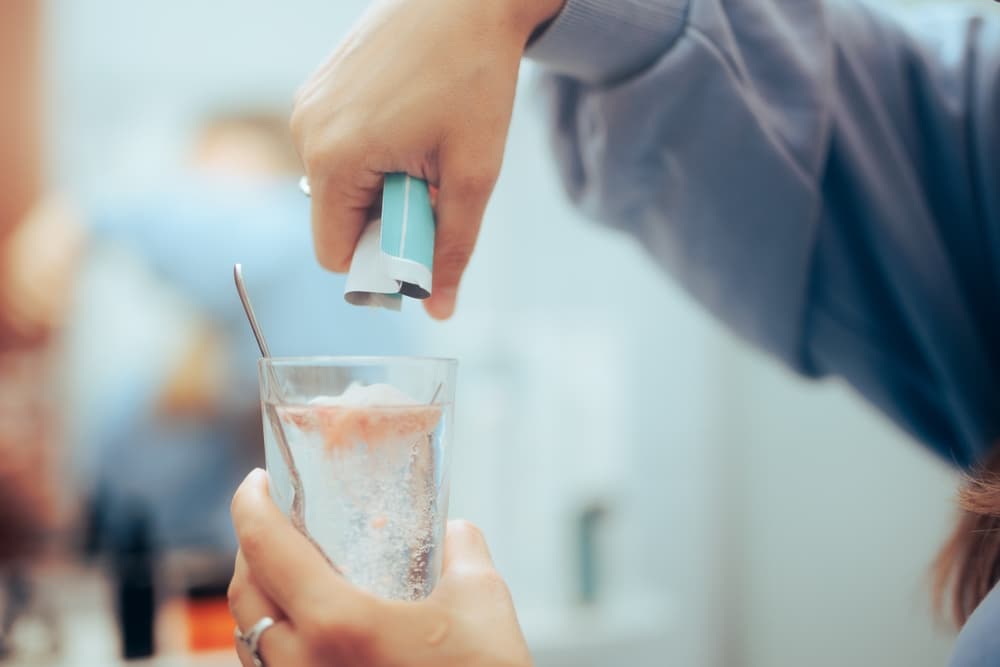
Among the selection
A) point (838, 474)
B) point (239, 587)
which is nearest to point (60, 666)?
point (239, 587)

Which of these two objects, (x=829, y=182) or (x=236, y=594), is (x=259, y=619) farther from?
(x=829, y=182)

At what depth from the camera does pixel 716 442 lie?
77.0 inches

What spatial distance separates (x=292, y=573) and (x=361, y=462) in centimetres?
6

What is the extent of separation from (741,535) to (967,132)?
4.76 feet

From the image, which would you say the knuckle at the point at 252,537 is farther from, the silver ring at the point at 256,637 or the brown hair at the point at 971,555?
the brown hair at the point at 971,555

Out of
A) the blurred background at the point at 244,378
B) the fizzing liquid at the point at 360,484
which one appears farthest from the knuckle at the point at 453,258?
the blurred background at the point at 244,378

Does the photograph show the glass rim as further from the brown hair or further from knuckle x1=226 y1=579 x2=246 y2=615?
the brown hair

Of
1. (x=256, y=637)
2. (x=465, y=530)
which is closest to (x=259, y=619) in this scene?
(x=256, y=637)

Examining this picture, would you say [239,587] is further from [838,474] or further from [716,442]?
[716,442]

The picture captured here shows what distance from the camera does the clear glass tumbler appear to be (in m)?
0.42

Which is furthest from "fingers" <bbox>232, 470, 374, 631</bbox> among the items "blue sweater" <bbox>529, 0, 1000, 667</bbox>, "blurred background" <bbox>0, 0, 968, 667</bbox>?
"blurred background" <bbox>0, 0, 968, 667</bbox>

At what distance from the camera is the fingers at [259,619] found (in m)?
0.40

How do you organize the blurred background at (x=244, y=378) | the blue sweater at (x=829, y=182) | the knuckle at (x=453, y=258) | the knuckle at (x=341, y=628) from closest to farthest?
the knuckle at (x=341, y=628) → the knuckle at (x=453, y=258) → the blue sweater at (x=829, y=182) → the blurred background at (x=244, y=378)

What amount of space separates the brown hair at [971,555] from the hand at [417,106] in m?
0.36
